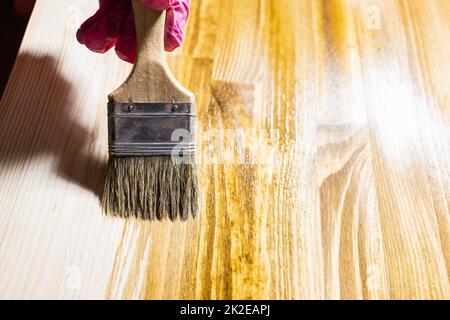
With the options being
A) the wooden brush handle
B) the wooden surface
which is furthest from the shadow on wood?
the wooden brush handle

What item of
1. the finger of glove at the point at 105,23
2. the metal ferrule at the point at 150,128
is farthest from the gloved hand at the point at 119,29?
the metal ferrule at the point at 150,128

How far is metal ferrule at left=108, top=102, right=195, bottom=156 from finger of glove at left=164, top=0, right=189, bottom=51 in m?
0.11

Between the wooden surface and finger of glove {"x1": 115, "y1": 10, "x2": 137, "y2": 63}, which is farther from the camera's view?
finger of glove {"x1": 115, "y1": 10, "x2": 137, "y2": 63}

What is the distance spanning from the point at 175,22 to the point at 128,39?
82mm

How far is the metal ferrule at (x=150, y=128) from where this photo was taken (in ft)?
3.09

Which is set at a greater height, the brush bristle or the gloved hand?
the gloved hand

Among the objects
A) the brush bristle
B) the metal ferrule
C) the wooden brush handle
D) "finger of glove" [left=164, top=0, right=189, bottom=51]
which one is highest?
"finger of glove" [left=164, top=0, right=189, bottom=51]

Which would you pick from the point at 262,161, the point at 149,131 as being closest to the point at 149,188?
the point at 149,131

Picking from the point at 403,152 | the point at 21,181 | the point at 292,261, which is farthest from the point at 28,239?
the point at 403,152

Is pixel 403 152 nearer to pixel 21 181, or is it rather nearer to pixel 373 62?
pixel 373 62

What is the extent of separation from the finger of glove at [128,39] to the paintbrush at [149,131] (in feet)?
0.19

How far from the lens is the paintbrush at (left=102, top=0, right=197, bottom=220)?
3.09ft

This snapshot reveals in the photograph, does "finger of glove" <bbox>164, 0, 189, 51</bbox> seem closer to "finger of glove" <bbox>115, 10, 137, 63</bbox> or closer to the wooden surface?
"finger of glove" <bbox>115, 10, 137, 63</bbox>

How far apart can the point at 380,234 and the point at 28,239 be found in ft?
1.61
